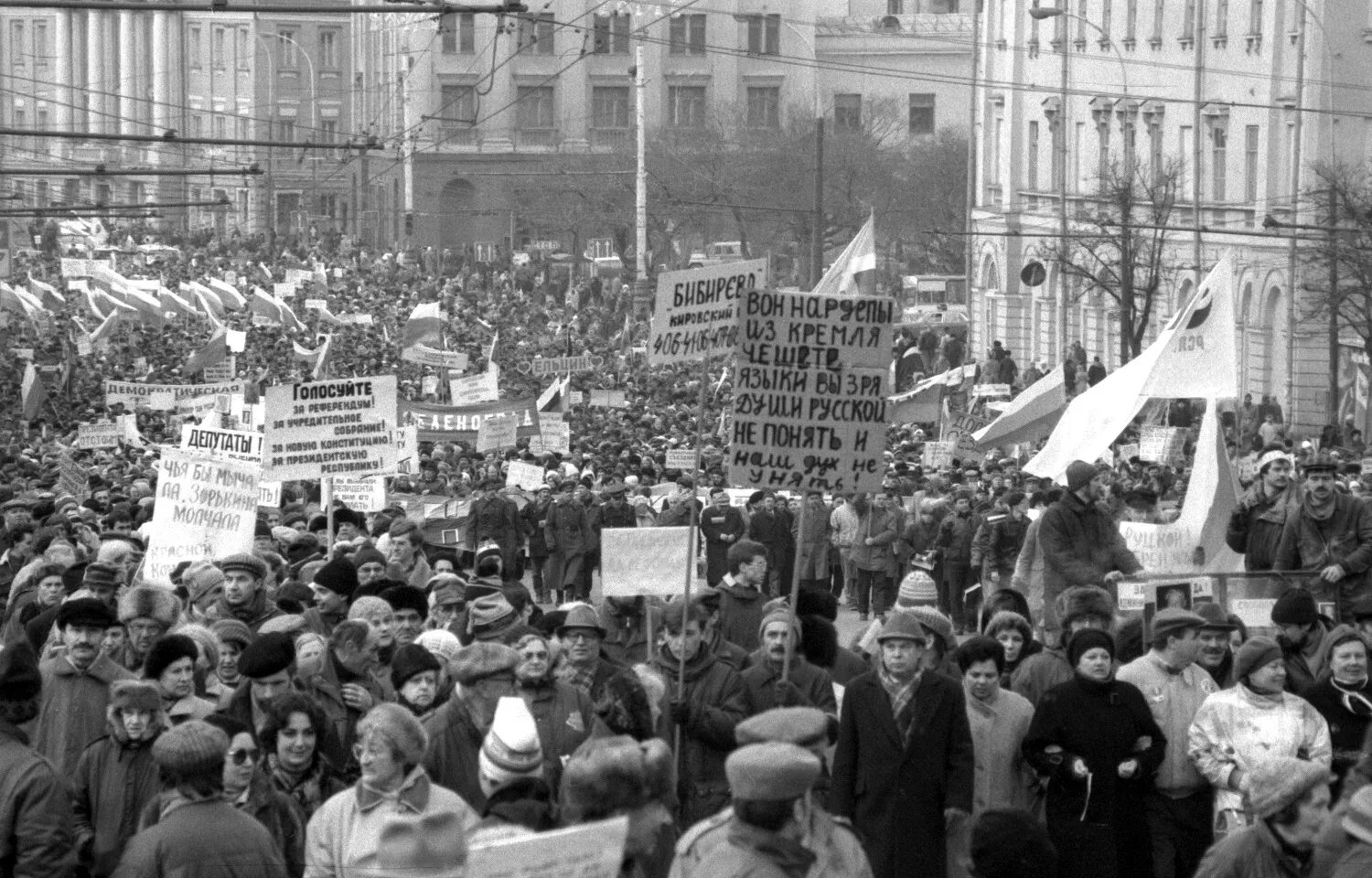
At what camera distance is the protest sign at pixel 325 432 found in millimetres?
16172

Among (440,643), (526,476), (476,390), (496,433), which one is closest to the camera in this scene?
(440,643)

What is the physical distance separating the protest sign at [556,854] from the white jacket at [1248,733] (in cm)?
359

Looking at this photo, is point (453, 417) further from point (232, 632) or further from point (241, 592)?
point (232, 632)

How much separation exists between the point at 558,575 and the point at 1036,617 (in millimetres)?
12303

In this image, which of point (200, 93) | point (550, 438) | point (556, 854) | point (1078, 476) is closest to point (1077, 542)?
point (1078, 476)

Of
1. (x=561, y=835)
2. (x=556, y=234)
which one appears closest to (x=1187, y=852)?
(x=561, y=835)

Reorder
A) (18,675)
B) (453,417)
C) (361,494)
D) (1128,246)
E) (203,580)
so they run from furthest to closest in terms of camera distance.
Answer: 1. (1128,246)
2. (453,417)
3. (361,494)
4. (203,580)
5. (18,675)

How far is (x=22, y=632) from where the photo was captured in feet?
36.5

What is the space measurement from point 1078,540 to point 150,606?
4190 millimetres

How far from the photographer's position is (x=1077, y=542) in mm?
12609

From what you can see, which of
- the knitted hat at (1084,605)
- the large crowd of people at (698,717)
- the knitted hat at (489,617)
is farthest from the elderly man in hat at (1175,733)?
the knitted hat at (489,617)

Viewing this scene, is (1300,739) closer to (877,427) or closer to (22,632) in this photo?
(877,427)

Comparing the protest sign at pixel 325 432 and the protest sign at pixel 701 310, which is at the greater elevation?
the protest sign at pixel 701 310

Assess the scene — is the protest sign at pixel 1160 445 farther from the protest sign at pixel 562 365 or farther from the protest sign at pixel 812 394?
the protest sign at pixel 812 394
